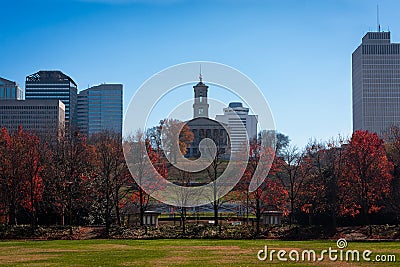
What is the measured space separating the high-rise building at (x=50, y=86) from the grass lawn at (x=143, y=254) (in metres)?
159

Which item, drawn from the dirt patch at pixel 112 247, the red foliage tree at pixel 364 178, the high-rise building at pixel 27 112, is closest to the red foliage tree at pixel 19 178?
the dirt patch at pixel 112 247

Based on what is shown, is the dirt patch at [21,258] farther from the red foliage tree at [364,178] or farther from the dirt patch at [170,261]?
the red foliage tree at [364,178]

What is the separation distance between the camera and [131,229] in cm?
4000

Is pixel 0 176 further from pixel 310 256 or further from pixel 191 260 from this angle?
pixel 310 256

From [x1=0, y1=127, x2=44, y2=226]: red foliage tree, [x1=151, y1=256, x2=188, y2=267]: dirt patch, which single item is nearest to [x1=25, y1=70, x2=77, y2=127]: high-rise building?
→ [x1=0, y1=127, x2=44, y2=226]: red foliage tree

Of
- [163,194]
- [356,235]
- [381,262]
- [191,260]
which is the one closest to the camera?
[381,262]

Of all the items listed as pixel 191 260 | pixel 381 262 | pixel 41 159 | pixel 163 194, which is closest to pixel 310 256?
pixel 381 262

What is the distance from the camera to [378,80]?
161875mm

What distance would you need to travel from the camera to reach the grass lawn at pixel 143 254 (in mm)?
22688

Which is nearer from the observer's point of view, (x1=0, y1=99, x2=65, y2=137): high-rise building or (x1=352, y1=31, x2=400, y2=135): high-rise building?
(x1=0, y1=99, x2=65, y2=137): high-rise building

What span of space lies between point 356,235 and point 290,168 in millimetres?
7312

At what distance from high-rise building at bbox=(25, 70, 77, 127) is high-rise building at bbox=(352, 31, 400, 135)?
89.6 m

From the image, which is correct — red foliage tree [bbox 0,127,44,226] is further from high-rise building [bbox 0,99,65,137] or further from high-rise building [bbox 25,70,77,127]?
high-rise building [bbox 25,70,77,127]

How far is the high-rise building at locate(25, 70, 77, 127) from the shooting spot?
7333 inches
